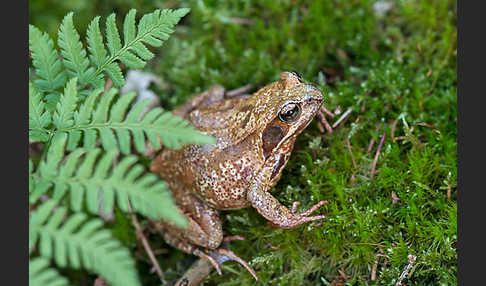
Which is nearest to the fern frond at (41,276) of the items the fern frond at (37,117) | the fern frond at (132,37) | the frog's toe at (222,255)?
the fern frond at (37,117)

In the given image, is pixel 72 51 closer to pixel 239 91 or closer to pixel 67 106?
pixel 67 106

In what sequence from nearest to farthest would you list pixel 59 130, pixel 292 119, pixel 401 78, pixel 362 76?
pixel 59 130 < pixel 292 119 < pixel 401 78 < pixel 362 76

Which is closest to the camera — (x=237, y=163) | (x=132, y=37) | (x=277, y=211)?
(x=132, y=37)

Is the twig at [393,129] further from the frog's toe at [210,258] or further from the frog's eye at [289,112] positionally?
the frog's toe at [210,258]

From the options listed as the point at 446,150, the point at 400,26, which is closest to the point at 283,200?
the point at 446,150

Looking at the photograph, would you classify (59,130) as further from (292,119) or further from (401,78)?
(401,78)

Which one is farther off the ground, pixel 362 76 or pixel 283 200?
pixel 362 76

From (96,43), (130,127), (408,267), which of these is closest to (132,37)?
(96,43)

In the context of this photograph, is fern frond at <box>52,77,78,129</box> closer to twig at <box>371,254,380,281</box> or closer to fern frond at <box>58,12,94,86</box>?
fern frond at <box>58,12,94,86</box>
